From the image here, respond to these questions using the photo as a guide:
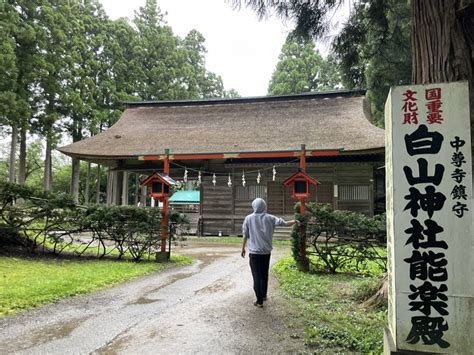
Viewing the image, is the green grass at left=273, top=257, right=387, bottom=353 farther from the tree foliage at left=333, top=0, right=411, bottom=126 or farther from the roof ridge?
the roof ridge

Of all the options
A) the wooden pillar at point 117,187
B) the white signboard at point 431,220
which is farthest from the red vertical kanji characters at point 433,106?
the wooden pillar at point 117,187

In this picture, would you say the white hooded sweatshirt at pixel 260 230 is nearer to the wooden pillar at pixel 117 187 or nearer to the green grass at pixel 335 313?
the green grass at pixel 335 313

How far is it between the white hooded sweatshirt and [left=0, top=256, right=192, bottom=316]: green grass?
287 cm

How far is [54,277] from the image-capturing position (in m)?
6.82

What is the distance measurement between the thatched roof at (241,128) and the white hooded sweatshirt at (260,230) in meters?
8.21

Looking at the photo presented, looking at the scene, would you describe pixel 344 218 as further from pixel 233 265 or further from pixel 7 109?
pixel 7 109

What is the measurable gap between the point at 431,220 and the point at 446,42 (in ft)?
6.33

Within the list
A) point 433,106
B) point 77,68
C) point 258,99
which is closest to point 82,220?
point 433,106

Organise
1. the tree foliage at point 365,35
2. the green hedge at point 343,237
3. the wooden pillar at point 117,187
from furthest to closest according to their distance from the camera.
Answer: the wooden pillar at point 117,187
the green hedge at point 343,237
the tree foliage at point 365,35

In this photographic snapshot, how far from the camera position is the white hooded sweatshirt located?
16.8 ft

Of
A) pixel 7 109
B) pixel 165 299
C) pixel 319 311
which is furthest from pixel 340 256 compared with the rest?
pixel 7 109

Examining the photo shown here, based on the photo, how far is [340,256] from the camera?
7766mm

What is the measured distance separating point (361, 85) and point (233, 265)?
16.0ft

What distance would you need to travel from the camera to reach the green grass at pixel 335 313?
12.3 feet
